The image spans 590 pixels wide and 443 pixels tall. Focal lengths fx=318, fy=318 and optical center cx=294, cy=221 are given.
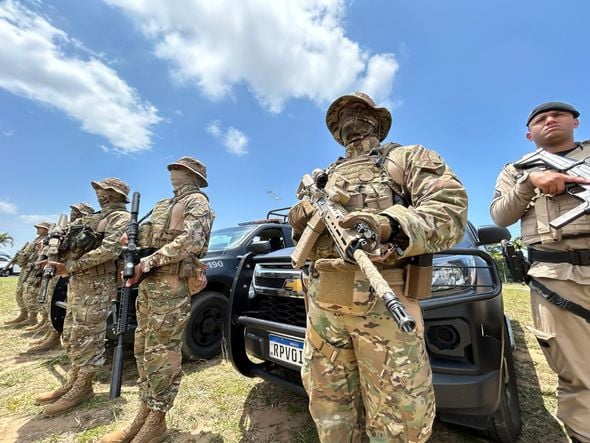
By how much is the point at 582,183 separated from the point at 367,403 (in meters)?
1.75

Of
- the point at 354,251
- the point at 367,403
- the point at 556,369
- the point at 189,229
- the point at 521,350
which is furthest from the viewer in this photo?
the point at 521,350

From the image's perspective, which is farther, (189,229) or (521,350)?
(521,350)

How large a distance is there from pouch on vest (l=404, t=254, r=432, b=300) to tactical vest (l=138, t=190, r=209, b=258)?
6.07 feet

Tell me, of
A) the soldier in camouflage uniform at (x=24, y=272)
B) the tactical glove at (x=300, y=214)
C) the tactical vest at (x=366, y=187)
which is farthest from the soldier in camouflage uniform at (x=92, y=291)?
the soldier in camouflage uniform at (x=24, y=272)

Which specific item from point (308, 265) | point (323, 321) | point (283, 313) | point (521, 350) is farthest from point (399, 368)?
point (521, 350)

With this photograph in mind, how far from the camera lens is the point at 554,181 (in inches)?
74.9

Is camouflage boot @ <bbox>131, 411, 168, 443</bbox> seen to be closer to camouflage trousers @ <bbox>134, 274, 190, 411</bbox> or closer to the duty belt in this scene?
camouflage trousers @ <bbox>134, 274, 190, 411</bbox>

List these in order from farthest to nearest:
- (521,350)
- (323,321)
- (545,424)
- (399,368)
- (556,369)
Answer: (521,350), (545,424), (556,369), (323,321), (399,368)

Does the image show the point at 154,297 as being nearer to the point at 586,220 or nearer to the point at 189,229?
the point at 189,229

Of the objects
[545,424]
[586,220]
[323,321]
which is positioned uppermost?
[586,220]

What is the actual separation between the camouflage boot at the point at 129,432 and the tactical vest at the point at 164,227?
1271 millimetres

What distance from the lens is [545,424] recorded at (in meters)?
2.43

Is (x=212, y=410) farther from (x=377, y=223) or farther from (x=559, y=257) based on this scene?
(x=559, y=257)

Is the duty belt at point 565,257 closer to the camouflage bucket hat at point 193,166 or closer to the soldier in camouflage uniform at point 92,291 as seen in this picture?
the camouflage bucket hat at point 193,166
